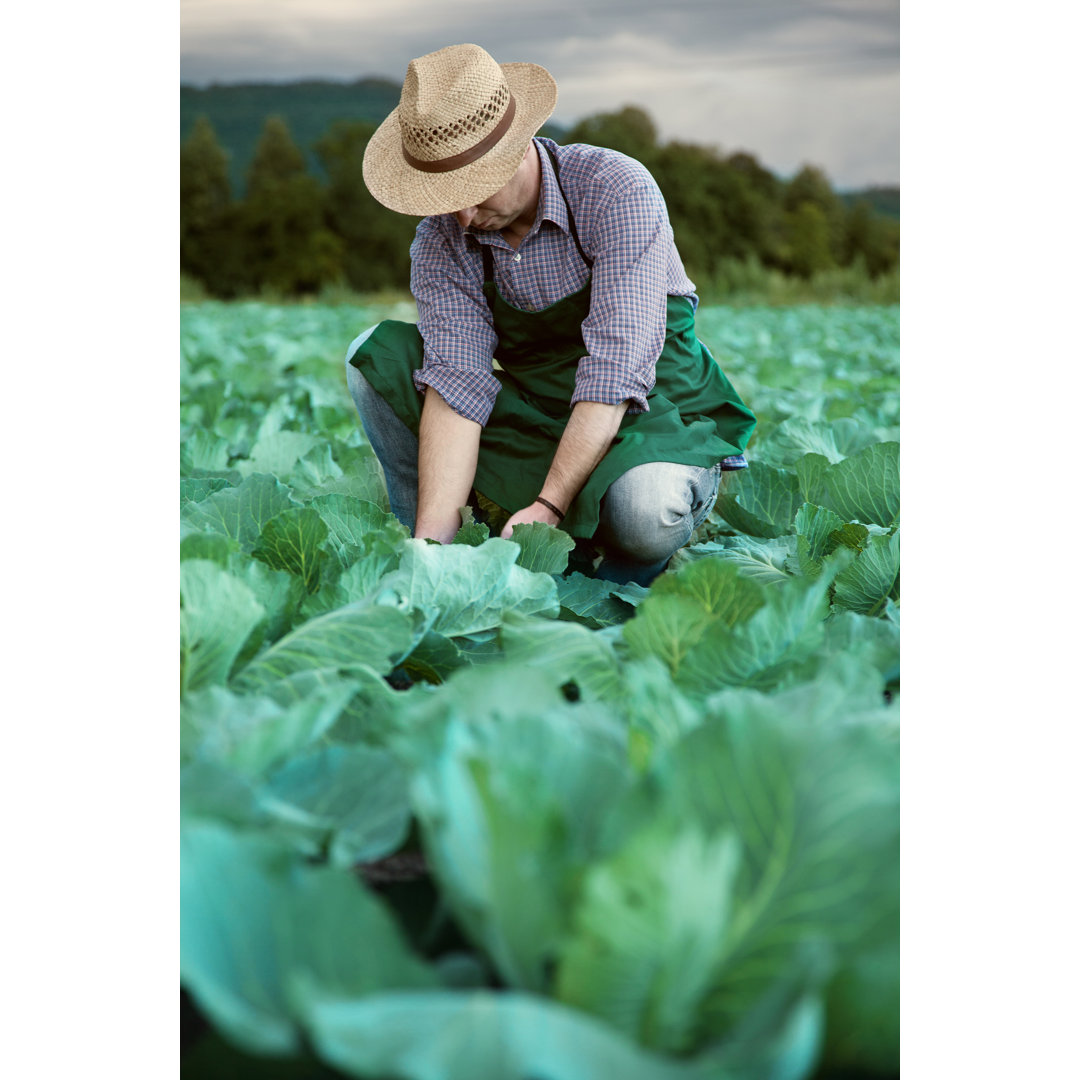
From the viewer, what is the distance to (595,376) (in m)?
1.51

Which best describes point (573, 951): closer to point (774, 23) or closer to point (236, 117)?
point (774, 23)

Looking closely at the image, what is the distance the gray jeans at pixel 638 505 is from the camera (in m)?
1.57

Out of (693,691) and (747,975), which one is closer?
(747,975)

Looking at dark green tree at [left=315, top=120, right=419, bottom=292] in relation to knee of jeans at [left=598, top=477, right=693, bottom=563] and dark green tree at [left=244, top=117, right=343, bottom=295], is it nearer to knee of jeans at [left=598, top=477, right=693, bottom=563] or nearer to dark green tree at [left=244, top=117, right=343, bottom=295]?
dark green tree at [left=244, top=117, right=343, bottom=295]

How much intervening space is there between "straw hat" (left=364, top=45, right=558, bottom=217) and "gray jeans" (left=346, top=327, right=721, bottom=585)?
0.43m

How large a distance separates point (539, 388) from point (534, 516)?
345 mm

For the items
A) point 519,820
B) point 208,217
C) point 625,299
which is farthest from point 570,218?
point 208,217

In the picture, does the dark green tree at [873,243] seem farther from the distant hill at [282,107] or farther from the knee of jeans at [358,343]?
the knee of jeans at [358,343]

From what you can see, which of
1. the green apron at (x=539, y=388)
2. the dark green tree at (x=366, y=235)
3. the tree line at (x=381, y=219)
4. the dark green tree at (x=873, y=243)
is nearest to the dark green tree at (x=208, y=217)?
the tree line at (x=381, y=219)

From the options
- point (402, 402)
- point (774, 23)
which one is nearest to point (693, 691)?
point (402, 402)

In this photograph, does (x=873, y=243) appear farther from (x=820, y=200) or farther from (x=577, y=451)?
(x=577, y=451)

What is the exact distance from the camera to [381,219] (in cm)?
1586

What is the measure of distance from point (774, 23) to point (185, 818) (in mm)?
1719
